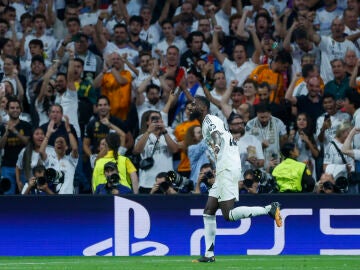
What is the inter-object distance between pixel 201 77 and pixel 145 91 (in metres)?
1.01

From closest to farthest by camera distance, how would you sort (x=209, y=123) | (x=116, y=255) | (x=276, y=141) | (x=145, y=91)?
(x=209, y=123) → (x=116, y=255) → (x=276, y=141) → (x=145, y=91)

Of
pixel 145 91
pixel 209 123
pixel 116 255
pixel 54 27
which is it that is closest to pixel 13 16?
pixel 54 27

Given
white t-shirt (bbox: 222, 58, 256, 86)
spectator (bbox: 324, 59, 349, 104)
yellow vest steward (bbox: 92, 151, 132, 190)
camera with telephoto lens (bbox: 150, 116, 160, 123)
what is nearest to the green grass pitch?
yellow vest steward (bbox: 92, 151, 132, 190)

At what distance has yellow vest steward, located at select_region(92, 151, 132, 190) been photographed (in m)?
16.0

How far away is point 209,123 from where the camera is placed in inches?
508

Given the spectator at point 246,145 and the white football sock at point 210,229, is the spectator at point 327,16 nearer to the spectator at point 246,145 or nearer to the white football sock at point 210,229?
the spectator at point 246,145

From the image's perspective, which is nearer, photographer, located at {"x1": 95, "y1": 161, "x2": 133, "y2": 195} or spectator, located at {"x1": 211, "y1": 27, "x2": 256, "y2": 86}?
photographer, located at {"x1": 95, "y1": 161, "x2": 133, "y2": 195}

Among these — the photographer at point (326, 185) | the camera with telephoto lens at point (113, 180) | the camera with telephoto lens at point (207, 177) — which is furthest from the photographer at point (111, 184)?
the photographer at point (326, 185)

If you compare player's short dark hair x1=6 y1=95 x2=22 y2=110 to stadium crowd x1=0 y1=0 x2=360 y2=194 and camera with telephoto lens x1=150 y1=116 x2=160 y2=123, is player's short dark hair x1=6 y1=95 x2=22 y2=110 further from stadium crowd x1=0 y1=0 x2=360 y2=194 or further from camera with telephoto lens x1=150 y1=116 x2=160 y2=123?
camera with telephoto lens x1=150 y1=116 x2=160 y2=123

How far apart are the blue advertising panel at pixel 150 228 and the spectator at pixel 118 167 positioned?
0.52 meters

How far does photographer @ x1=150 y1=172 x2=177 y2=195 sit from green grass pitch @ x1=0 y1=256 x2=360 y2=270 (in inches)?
53.0

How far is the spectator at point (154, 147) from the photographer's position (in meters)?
17.1

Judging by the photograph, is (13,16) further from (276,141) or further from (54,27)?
(276,141)

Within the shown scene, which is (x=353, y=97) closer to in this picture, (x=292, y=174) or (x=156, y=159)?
(x=292, y=174)
